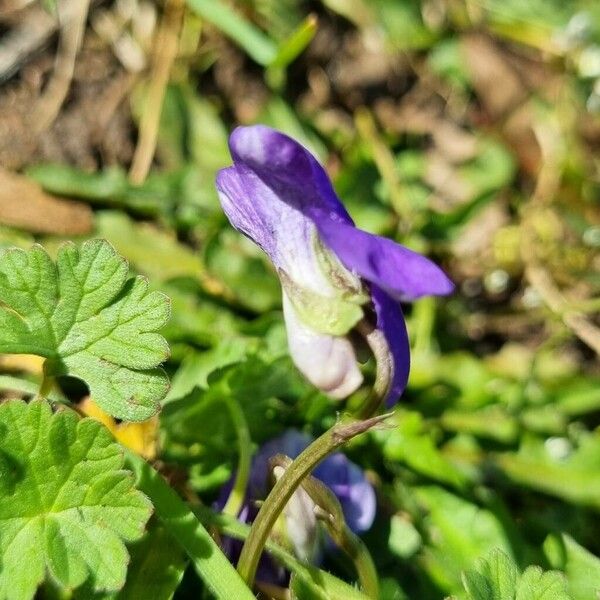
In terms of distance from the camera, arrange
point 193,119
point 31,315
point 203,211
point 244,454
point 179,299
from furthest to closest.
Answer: point 193,119, point 203,211, point 179,299, point 244,454, point 31,315

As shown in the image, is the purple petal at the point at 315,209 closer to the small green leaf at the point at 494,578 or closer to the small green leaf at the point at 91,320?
the small green leaf at the point at 91,320

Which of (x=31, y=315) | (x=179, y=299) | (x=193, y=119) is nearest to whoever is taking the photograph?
(x=31, y=315)

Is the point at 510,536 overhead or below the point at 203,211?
below

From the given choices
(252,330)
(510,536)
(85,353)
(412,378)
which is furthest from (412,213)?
(85,353)

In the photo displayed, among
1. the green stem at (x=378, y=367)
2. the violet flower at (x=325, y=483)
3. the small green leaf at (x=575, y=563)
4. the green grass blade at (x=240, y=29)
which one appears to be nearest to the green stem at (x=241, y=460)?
the violet flower at (x=325, y=483)

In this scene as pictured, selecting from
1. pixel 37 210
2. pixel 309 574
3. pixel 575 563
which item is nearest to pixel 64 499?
pixel 309 574

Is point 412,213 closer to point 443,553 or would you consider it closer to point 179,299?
point 179,299

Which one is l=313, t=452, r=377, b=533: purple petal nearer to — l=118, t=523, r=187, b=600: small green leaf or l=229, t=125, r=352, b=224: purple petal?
l=118, t=523, r=187, b=600: small green leaf
